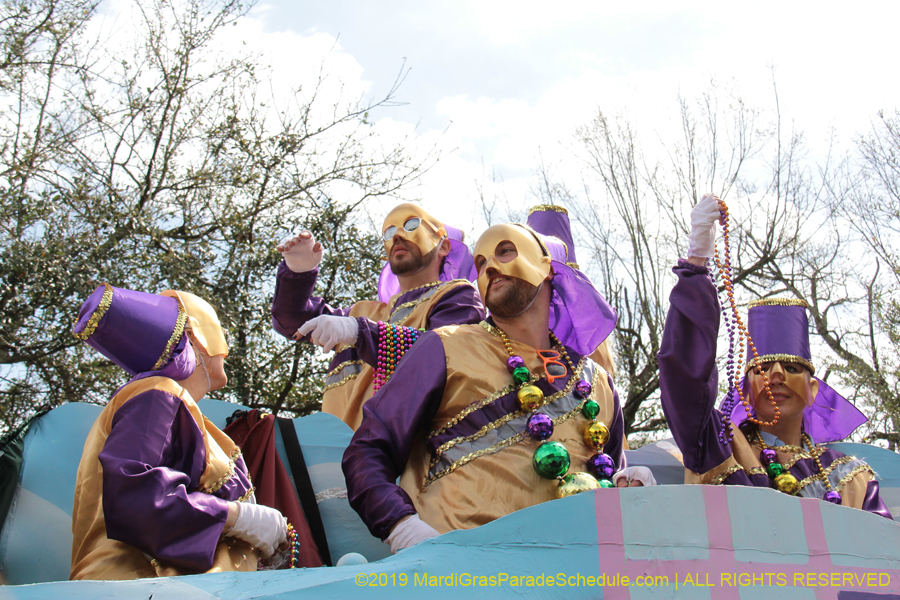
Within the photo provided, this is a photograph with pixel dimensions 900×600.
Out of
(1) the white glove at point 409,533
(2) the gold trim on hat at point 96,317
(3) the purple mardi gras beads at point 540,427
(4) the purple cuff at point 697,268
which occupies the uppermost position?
(4) the purple cuff at point 697,268

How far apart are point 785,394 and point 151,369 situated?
306 centimetres

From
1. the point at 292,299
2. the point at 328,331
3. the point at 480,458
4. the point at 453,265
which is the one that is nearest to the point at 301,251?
the point at 292,299

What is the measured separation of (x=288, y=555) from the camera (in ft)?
7.82

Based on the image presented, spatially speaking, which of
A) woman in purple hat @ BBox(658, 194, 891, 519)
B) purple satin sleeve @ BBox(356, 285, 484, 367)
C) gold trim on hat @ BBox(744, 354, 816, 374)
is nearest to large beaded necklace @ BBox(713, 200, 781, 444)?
woman in purple hat @ BBox(658, 194, 891, 519)

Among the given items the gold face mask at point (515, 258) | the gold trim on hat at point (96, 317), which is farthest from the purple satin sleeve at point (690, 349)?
the gold trim on hat at point (96, 317)

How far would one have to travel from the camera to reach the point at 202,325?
2619 mm

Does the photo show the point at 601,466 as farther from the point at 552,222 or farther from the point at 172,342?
the point at 552,222

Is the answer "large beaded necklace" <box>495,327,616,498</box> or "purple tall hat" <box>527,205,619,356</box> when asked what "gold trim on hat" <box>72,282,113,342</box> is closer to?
→ "large beaded necklace" <box>495,327,616,498</box>

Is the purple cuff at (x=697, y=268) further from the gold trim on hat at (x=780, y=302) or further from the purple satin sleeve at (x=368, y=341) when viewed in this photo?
the gold trim on hat at (x=780, y=302)

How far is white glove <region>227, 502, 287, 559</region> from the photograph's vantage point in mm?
2221

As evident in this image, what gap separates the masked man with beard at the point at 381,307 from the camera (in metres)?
3.29

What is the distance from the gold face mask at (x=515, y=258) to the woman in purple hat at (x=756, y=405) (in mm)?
518

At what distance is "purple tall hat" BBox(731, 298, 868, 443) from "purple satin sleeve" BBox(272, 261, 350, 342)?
2177 mm

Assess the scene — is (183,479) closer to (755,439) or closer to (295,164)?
(755,439)
